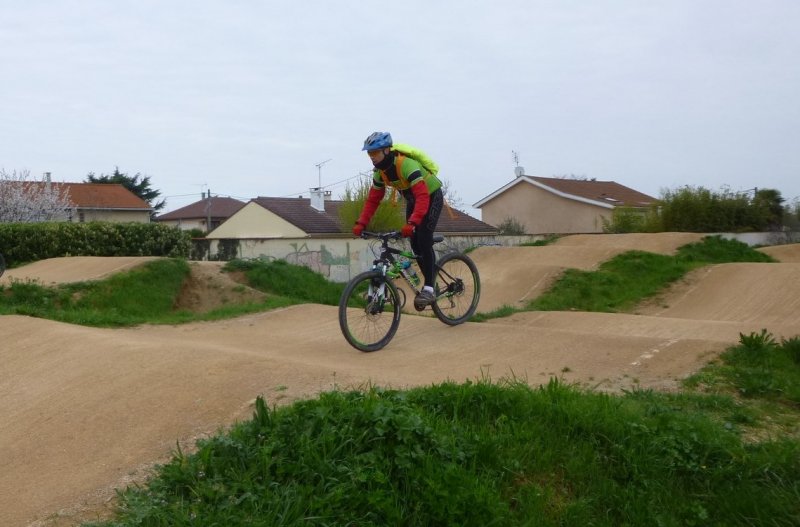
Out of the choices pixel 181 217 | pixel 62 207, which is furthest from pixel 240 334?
pixel 181 217

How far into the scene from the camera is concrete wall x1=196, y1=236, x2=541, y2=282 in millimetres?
20547

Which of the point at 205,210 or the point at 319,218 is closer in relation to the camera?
the point at 319,218

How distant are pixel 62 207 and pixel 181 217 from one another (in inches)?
755

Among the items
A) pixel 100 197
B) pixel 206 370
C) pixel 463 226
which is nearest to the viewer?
pixel 206 370

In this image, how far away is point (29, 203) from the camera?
3566cm

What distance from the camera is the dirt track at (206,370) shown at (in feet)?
13.7

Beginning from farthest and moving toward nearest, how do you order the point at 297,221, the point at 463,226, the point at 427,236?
the point at 463,226
the point at 297,221
the point at 427,236

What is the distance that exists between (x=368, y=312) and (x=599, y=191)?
36227mm

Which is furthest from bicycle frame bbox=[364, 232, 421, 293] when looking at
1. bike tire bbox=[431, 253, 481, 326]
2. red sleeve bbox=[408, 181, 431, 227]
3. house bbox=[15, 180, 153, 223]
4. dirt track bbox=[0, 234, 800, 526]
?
house bbox=[15, 180, 153, 223]

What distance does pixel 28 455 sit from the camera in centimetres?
442

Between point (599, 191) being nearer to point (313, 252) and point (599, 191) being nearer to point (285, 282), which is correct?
point (313, 252)

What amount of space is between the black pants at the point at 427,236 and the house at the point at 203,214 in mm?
45695

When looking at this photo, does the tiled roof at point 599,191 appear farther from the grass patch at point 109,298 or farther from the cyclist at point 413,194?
the cyclist at point 413,194

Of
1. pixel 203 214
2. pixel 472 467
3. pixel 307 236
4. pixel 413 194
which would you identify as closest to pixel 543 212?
pixel 307 236
